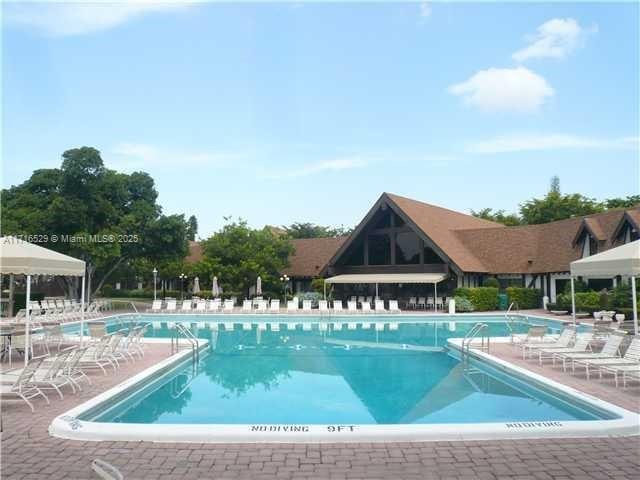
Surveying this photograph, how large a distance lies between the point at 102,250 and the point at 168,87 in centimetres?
1289

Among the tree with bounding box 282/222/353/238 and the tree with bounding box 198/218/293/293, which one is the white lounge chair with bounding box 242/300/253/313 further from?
the tree with bounding box 282/222/353/238

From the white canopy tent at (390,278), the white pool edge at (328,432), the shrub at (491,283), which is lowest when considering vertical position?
the white pool edge at (328,432)

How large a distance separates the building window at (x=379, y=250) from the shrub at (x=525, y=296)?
7.77 meters

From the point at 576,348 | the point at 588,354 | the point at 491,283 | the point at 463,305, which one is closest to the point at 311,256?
the point at 491,283

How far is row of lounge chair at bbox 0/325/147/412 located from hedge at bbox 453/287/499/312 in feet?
71.0

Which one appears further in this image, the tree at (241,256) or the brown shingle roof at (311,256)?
the brown shingle roof at (311,256)

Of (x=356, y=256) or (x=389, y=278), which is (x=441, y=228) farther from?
(x=356, y=256)

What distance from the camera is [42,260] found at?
34.5 feet

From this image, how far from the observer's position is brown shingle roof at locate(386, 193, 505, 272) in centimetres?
3042

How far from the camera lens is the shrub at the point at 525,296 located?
100 ft

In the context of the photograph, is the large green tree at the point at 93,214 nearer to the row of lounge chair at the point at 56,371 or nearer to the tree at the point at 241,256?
the tree at the point at 241,256

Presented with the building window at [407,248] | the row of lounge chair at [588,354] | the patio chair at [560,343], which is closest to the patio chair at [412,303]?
the building window at [407,248]

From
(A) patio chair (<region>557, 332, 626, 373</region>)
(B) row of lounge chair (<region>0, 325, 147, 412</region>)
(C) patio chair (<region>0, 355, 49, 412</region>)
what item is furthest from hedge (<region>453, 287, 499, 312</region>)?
(C) patio chair (<region>0, 355, 49, 412</region>)

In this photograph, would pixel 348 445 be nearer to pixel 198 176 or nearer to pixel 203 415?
pixel 203 415
